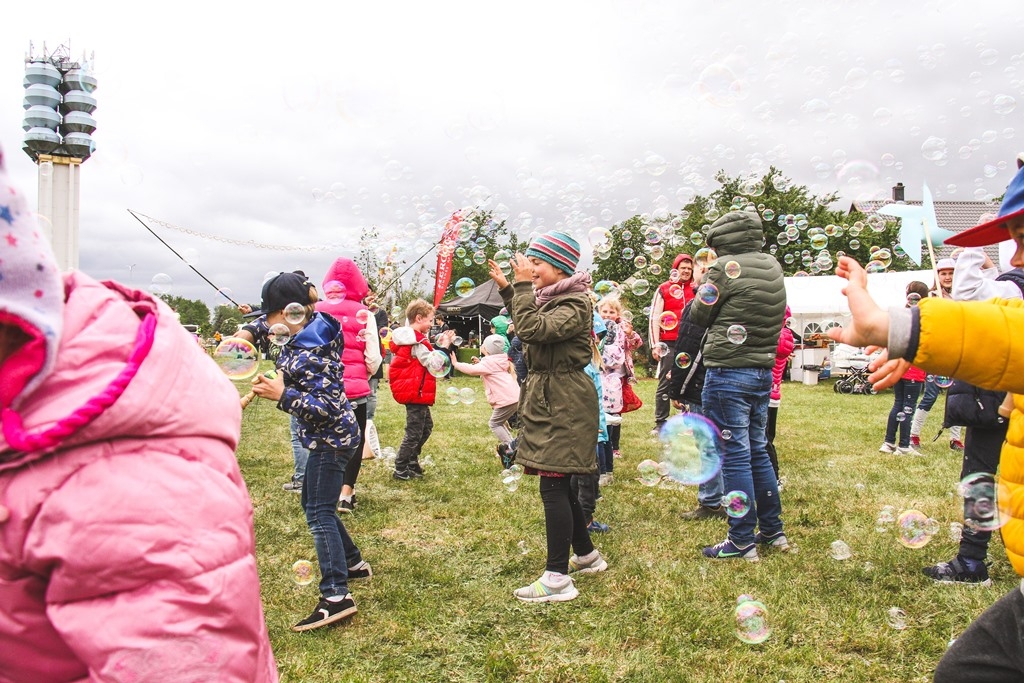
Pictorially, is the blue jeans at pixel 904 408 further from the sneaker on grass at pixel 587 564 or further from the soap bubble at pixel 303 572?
the soap bubble at pixel 303 572

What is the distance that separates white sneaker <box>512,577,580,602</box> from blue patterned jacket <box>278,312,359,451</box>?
1245 millimetres

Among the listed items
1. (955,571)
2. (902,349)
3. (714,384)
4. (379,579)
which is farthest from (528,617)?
(902,349)

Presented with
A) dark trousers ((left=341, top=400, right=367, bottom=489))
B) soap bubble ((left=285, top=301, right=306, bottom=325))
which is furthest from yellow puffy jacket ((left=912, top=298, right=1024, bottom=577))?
dark trousers ((left=341, top=400, right=367, bottom=489))

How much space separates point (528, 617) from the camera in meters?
3.62

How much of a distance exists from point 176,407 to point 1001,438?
4.29 metres

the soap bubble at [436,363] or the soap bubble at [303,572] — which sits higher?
the soap bubble at [436,363]

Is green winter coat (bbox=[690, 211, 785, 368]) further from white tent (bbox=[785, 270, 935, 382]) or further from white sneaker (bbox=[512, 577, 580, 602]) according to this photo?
white tent (bbox=[785, 270, 935, 382])

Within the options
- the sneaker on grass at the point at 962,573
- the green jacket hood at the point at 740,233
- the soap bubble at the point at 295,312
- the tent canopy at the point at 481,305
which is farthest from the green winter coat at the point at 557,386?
the tent canopy at the point at 481,305

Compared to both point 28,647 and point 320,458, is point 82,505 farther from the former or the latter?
point 320,458

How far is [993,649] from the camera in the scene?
1.76 meters

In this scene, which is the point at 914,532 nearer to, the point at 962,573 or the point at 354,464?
the point at 962,573

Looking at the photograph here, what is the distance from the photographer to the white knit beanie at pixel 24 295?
953mm

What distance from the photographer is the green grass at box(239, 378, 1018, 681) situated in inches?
123

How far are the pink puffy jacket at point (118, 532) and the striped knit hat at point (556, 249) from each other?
9.41ft
